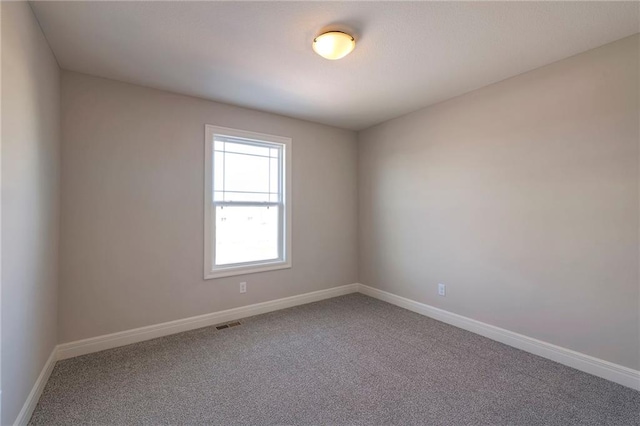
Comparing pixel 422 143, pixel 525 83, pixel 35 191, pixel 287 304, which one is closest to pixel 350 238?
pixel 287 304

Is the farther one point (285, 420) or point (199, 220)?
point (199, 220)

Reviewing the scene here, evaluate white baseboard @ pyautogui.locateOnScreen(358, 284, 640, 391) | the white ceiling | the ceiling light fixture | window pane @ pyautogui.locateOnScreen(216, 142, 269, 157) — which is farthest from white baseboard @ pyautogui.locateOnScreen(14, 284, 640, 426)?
the ceiling light fixture

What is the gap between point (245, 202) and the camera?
11.8 feet

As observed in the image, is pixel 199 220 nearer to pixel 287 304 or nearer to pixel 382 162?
pixel 287 304

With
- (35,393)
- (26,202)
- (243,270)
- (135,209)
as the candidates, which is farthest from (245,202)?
(35,393)

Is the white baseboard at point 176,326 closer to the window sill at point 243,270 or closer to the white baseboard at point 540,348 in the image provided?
the window sill at point 243,270

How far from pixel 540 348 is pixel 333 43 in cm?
303

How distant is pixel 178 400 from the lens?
198cm

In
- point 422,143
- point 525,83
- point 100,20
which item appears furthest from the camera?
point 422,143

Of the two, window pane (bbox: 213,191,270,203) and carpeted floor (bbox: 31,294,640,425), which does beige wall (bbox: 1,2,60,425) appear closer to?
carpeted floor (bbox: 31,294,640,425)

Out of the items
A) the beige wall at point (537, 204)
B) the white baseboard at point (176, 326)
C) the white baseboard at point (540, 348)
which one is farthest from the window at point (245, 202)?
the white baseboard at point (540, 348)

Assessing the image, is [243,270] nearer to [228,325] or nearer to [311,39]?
[228,325]

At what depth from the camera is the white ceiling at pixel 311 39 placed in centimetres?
184

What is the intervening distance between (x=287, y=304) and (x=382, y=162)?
2.34m
